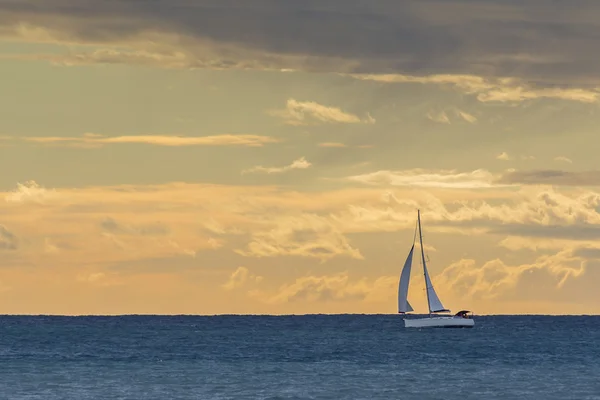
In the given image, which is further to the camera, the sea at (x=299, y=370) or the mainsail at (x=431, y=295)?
the mainsail at (x=431, y=295)

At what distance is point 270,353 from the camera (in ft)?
445

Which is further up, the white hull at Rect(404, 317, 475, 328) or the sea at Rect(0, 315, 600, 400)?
the white hull at Rect(404, 317, 475, 328)

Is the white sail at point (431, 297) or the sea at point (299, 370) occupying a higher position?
the white sail at point (431, 297)

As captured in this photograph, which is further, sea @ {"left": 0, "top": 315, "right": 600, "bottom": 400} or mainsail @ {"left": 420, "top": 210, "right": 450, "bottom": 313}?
mainsail @ {"left": 420, "top": 210, "right": 450, "bottom": 313}

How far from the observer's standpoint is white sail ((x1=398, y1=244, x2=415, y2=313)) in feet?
608

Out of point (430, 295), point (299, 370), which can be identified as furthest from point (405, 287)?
point (299, 370)

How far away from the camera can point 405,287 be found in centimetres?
A: 18600

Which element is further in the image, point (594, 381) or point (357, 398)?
point (594, 381)

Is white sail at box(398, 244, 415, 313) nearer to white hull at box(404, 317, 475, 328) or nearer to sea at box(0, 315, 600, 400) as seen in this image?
white hull at box(404, 317, 475, 328)

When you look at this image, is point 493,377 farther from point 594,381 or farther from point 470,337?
point 470,337

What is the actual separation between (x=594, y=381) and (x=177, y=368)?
37983mm

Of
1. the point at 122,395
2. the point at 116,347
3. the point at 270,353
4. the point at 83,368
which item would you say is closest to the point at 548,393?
the point at 122,395

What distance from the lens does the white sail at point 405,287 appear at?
608ft

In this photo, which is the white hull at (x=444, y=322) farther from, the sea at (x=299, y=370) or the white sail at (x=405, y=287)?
the sea at (x=299, y=370)
